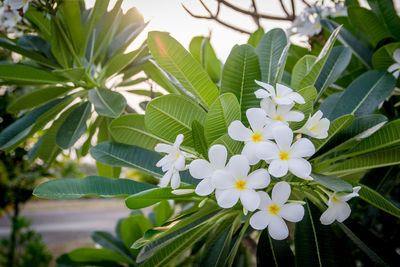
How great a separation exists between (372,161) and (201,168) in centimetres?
42

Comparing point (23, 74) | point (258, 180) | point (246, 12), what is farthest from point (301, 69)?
point (23, 74)

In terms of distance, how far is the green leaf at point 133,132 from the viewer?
81 cm

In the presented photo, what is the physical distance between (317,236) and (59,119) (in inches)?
38.2

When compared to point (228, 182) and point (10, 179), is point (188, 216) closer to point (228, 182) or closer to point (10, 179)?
point (228, 182)

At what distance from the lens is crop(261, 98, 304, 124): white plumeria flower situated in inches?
23.3

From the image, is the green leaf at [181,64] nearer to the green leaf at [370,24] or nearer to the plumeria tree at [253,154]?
the plumeria tree at [253,154]

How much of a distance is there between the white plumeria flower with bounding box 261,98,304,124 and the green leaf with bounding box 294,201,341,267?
265 millimetres

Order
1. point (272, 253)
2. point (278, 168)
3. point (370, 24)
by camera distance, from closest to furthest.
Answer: point (278, 168)
point (272, 253)
point (370, 24)

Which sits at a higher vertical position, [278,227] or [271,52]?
[271,52]

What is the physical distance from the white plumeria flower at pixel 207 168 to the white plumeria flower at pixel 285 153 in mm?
64

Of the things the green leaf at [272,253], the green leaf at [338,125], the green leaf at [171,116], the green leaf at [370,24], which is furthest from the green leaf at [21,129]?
the green leaf at [370,24]

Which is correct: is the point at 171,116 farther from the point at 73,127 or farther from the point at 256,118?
the point at 73,127

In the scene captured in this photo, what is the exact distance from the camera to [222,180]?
1.78 ft

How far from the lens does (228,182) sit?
54 cm
